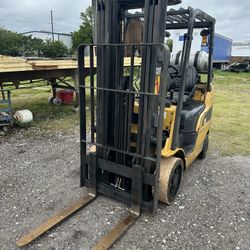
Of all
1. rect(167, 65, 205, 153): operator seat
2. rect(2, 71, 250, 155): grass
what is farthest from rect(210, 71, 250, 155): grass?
rect(167, 65, 205, 153): operator seat

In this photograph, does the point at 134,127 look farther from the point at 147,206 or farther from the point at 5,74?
the point at 5,74

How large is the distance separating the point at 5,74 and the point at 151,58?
4.90 metres

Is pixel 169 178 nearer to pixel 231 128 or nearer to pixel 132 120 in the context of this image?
pixel 132 120

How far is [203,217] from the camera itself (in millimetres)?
3221

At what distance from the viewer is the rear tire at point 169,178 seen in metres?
3.21

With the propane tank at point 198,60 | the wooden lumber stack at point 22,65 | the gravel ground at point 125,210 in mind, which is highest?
the propane tank at point 198,60

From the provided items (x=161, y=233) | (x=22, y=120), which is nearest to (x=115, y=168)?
(x=161, y=233)

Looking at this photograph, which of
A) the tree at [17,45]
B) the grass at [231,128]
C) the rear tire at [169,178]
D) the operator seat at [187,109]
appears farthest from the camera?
the tree at [17,45]

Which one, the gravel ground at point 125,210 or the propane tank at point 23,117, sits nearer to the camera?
the gravel ground at point 125,210

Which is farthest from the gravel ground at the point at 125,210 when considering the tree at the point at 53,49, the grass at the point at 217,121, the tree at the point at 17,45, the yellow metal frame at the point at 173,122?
the tree at the point at 53,49

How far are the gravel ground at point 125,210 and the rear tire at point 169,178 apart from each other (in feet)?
0.51

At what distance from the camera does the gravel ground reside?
279cm

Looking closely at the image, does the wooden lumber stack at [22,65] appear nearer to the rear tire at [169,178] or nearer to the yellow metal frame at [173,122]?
the yellow metal frame at [173,122]

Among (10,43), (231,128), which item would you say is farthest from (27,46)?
(231,128)
